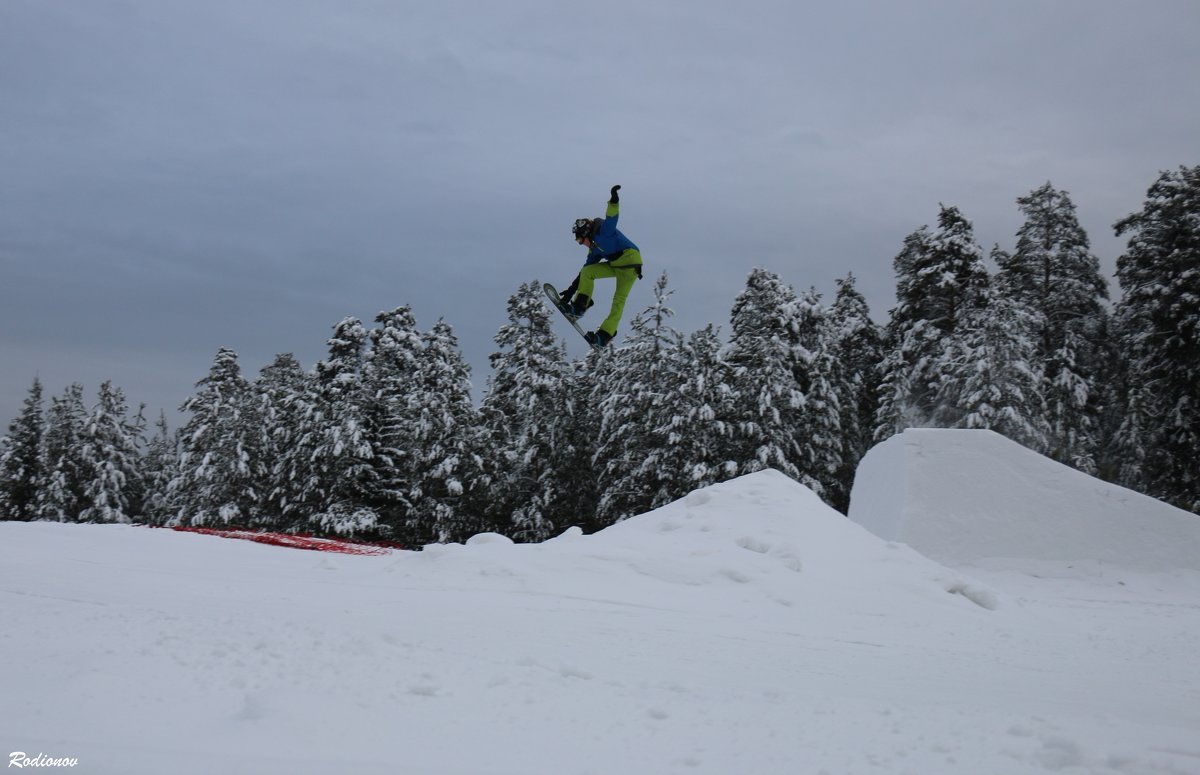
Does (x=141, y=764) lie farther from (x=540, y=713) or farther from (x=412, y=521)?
(x=412, y=521)

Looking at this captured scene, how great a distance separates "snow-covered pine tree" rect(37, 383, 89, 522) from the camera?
35.5 metres

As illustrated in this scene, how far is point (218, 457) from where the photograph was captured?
33.6m

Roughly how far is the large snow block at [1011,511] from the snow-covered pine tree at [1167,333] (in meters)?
15.6

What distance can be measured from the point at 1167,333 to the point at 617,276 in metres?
22.6

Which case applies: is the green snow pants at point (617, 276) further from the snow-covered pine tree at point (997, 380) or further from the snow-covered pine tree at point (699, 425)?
the snow-covered pine tree at point (997, 380)

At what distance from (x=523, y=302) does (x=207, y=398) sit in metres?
15.6

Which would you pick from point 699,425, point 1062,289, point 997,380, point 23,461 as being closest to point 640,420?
point 699,425

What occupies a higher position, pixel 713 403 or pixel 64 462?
pixel 713 403

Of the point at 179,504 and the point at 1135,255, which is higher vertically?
the point at 1135,255

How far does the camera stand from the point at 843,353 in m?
36.9

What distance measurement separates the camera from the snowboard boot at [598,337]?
36.0ft

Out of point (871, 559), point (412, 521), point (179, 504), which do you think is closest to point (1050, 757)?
point (871, 559)

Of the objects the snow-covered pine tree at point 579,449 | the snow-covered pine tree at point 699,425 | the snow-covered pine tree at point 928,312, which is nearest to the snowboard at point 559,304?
the snow-covered pine tree at point 699,425

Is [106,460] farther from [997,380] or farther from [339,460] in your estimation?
[997,380]
